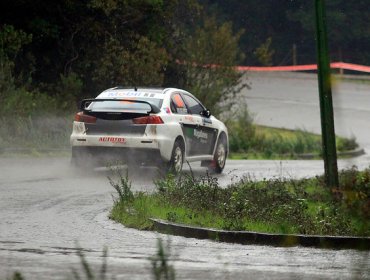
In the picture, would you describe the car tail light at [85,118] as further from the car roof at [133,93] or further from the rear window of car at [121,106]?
the car roof at [133,93]

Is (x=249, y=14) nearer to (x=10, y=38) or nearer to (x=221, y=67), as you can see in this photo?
(x=221, y=67)

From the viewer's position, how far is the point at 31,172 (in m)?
22.6

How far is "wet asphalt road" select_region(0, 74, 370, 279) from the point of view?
10.5 metres

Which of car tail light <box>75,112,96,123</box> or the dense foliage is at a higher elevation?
the dense foliage

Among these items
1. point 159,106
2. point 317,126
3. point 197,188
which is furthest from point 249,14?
point 197,188

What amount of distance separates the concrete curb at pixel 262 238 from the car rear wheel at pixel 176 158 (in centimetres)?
809

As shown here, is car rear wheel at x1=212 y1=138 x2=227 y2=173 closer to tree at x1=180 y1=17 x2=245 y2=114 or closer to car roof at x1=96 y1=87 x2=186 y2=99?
car roof at x1=96 y1=87 x2=186 y2=99

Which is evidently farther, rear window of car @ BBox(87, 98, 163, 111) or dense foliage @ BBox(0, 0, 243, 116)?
dense foliage @ BBox(0, 0, 243, 116)

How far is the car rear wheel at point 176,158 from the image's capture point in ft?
72.4

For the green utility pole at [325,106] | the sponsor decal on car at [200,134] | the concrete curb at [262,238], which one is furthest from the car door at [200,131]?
the concrete curb at [262,238]

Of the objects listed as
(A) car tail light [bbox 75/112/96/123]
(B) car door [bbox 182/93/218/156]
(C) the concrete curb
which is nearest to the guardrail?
(C) the concrete curb

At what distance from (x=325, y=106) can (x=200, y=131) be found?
6.95 meters

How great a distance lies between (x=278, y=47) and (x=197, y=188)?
4395 centimetres

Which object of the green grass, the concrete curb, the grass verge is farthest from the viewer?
the green grass
